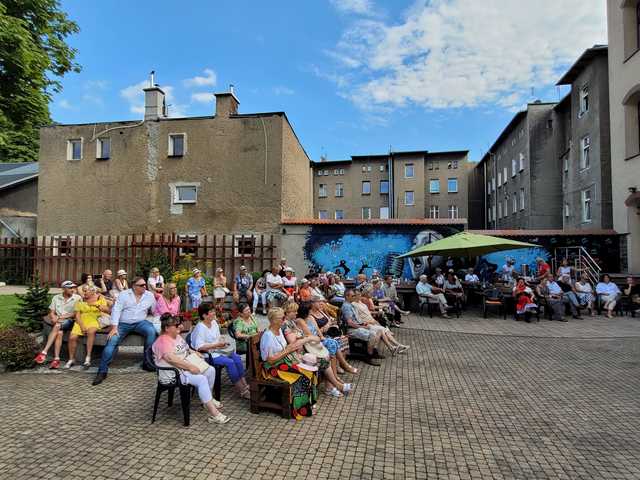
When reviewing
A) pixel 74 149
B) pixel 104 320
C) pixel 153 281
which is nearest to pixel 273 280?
pixel 153 281

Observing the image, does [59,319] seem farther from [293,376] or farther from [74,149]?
[74,149]

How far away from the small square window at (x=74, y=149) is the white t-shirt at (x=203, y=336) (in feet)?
63.8

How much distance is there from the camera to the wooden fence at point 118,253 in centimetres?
1831

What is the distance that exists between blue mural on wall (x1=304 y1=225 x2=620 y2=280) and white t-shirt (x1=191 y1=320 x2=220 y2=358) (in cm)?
1188

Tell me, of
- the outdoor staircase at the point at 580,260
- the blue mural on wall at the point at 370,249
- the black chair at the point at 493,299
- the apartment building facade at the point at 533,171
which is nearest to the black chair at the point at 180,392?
the black chair at the point at 493,299

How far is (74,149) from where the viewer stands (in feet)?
67.9

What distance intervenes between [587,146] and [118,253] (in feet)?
79.6

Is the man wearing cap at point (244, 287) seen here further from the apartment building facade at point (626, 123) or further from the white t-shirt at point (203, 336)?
the apartment building facade at point (626, 123)

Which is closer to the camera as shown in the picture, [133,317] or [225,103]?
[133,317]

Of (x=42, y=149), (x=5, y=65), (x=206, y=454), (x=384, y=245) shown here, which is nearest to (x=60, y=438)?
(x=206, y=454)

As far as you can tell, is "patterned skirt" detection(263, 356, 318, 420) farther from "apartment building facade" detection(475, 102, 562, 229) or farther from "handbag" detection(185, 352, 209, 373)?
"apartment building facade" detection(475, 102, 562, 229)

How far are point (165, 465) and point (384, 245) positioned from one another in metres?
14.8

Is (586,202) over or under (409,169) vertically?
under

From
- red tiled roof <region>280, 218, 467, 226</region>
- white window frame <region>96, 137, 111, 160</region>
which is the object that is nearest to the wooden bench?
red tiled roof <region>280, 218, 467, 226</region>
